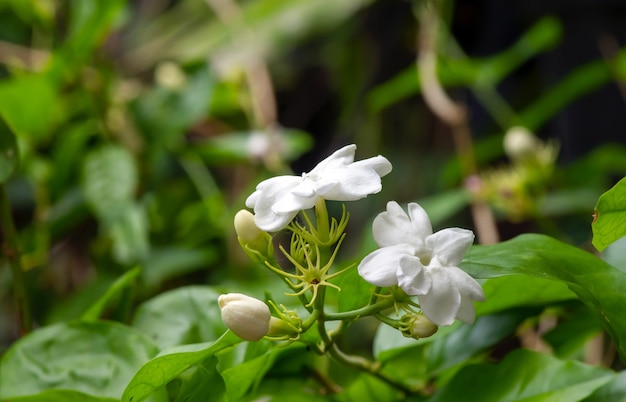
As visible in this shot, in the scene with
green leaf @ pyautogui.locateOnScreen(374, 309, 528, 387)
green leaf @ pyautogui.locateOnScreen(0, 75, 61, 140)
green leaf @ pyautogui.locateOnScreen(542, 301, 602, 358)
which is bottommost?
green leaf @ pyautogui.locateOnScreen(542, 301, 602, 358)

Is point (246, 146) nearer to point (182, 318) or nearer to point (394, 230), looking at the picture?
point (182, 318)

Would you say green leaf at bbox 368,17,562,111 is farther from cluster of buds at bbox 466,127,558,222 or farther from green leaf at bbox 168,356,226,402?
green leaf at bbox 168,356,226,402

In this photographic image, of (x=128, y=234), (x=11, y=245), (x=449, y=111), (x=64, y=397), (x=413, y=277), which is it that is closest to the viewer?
(x=413, y=277)

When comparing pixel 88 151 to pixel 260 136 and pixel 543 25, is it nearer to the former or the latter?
pixel 260 136

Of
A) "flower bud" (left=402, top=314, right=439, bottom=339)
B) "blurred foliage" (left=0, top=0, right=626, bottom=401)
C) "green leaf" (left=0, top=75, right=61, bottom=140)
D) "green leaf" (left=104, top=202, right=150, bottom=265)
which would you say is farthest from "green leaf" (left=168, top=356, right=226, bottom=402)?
"green leaf" (left=0, top=75, right=61, bottom=140)

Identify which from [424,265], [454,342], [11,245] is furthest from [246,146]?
[424,265]

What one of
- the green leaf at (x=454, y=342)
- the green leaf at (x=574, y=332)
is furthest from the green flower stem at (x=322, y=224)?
the green leaf at (x=574, y=332)

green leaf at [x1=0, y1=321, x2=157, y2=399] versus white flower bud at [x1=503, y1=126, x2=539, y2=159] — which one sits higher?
white flower bud at [x1=503, y1=126, x2=539, y2=159]
